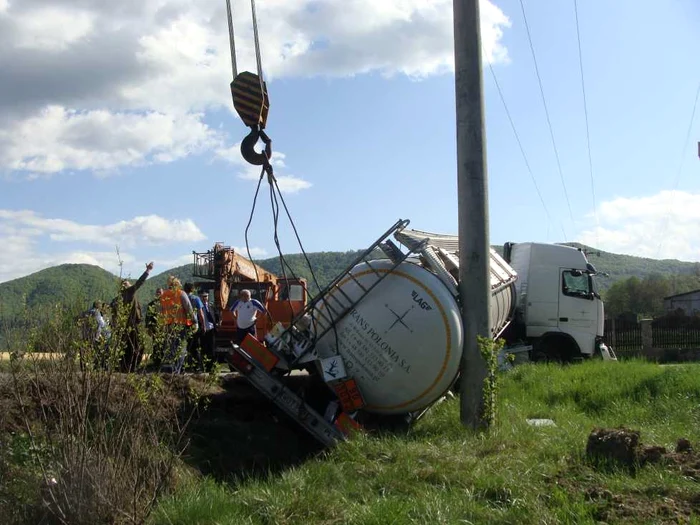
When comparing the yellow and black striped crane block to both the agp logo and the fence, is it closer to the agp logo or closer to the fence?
the agp logo

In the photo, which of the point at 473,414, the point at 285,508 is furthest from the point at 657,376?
the point at 285,508

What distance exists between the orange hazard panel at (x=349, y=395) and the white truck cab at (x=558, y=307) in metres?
8.91

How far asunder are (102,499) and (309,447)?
11.1ft

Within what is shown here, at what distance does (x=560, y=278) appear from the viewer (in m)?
16.3

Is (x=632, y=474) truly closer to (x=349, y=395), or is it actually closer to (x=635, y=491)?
(x=635, y=491)

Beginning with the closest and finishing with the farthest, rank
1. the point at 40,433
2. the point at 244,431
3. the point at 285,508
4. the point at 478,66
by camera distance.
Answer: the point at 285,508 → the point at 40,433 → the point at 244,431 → the point at 478,66

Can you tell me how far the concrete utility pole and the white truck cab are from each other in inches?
321

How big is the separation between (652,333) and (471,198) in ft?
80.4

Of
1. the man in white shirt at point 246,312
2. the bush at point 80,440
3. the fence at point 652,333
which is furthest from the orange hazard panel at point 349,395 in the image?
the fence at point 652,333

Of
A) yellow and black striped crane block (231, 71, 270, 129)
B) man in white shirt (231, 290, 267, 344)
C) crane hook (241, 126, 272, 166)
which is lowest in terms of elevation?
man in white shirt (231, 290, 267, 344)

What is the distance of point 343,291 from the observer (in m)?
8.57

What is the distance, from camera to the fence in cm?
2953

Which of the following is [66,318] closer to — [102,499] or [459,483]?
[102,499]

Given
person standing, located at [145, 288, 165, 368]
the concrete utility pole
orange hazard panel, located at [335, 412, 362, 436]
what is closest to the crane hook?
person standing, located at [145, 288, 165, 368]
